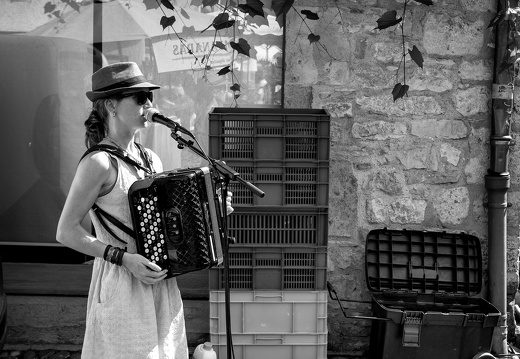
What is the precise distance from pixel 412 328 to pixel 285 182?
3.84ft

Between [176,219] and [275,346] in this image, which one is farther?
[275,346]

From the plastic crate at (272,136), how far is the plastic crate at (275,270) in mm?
529

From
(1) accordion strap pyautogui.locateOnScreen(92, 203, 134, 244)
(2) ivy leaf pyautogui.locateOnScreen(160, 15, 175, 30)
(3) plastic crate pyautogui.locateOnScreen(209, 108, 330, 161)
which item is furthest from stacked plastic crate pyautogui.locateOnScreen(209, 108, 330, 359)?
(2) ivy leaf pyautogui.locateOnScreen(160, 15, 175, 30)

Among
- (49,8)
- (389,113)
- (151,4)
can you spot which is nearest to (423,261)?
(389,113)

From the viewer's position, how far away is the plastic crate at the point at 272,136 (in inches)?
157

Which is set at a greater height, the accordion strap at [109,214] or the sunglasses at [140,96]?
the sunglasses at [140,96]

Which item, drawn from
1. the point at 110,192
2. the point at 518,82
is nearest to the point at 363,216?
the point at 518,82

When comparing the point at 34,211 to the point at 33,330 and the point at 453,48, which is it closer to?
the point at 33,330

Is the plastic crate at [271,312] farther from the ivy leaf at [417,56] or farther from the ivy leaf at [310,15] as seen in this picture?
the ivy leaf at [310,15]

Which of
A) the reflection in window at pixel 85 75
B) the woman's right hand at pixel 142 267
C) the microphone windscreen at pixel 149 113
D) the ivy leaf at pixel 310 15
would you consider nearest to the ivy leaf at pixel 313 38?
the ivy leaf at pixel 310 15

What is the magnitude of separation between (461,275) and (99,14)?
10.7ft

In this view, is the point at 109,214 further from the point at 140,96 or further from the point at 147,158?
the point at 140,96

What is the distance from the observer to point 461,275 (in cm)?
471

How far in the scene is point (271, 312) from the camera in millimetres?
4105
